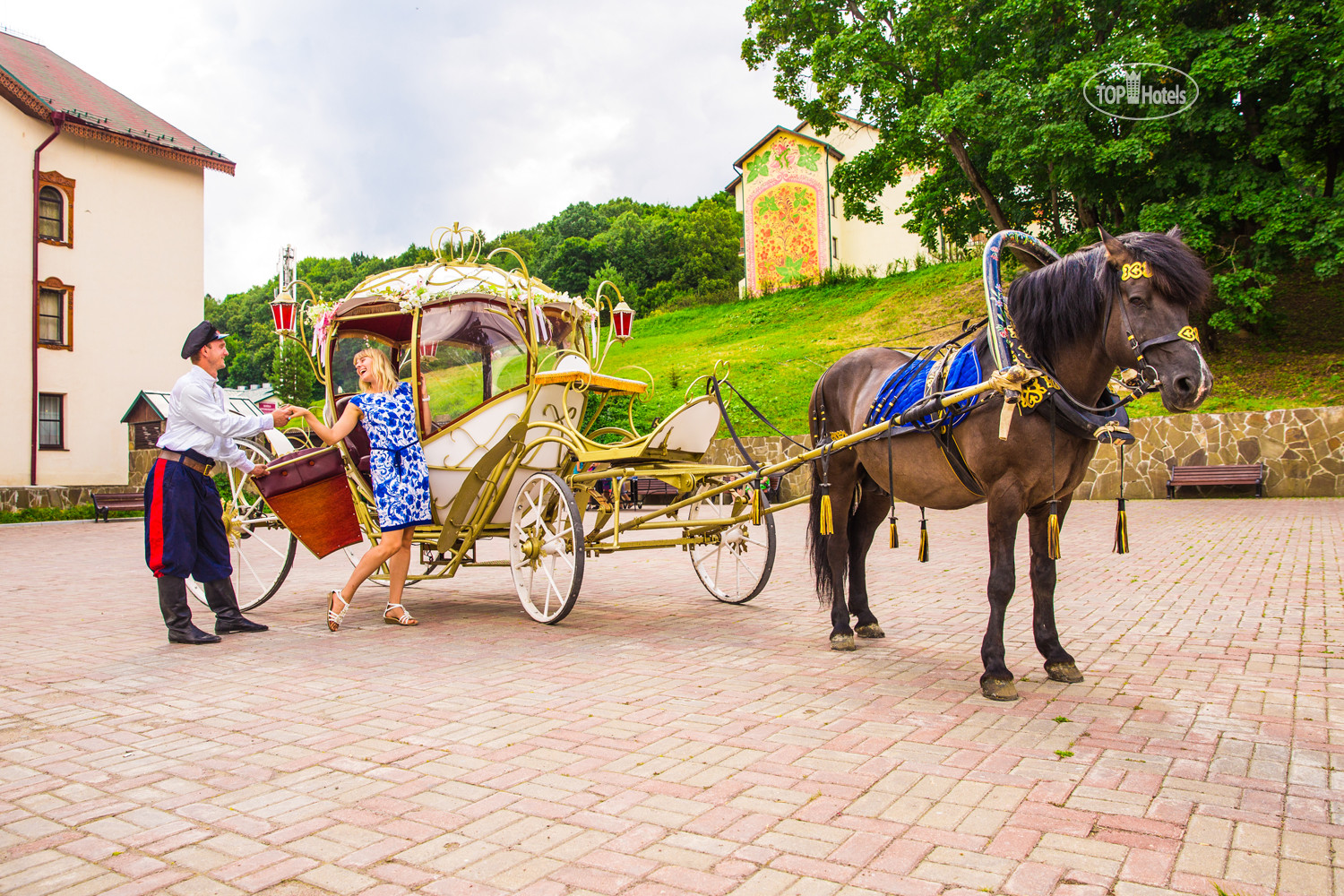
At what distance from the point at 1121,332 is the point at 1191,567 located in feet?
18.8

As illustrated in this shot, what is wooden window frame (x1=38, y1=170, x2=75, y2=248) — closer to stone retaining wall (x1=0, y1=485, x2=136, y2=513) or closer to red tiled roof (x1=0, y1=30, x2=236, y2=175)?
red tiled roof (x1=0, y1=30, x2=236, y2=175)

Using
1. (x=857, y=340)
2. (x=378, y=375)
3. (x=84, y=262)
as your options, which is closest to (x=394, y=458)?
(x=378, y=375)

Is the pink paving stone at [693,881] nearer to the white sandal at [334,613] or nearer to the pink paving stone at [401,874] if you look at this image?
the pink paving stone at [401,874]

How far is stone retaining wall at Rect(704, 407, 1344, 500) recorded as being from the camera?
15.8 m

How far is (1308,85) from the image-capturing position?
1667 centimetres

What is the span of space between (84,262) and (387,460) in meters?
23.2

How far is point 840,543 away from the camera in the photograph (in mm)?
5820

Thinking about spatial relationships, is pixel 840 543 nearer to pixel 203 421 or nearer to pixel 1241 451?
pixel 203 421

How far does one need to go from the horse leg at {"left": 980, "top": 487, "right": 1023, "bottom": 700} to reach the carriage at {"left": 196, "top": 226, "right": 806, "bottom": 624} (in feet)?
6.43

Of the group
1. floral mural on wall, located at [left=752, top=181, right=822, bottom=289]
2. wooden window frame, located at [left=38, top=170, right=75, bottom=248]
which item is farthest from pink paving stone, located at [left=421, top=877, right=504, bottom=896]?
floral mural on wall, located at [left=752, top=181, right=822, bottom=289]

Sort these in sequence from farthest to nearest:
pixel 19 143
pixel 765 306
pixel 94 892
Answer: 1. pixel 765 306
2. pixel 19 143
3. pixel 94 892

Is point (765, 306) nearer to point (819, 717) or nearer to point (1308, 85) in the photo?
point (1308, 85)

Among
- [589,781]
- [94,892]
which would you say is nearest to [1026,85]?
[589,781]

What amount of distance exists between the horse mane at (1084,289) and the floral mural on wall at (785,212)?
34.4 metres
